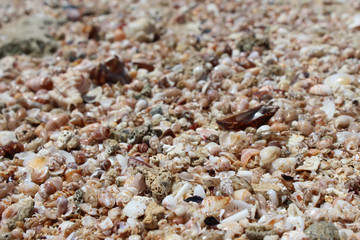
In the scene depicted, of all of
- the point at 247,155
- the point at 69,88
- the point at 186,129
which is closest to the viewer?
the point at 247,155

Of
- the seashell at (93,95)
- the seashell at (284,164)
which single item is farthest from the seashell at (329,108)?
the seashell at (93,95)

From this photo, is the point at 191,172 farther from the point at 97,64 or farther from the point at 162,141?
the point at 97,64

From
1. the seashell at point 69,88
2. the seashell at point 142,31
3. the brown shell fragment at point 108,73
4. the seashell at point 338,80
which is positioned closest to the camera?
the seashell at point 338,80

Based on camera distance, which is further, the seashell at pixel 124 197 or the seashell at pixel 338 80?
the seashell at pixel 338 80

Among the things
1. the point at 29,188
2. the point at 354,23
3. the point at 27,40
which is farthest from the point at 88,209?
the point at 354,23

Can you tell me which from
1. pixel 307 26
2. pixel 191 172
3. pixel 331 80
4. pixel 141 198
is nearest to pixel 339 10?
pixel 307 26

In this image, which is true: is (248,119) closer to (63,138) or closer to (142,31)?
(63,138)

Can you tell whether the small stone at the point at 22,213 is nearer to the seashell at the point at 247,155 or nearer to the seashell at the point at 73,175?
the seashell at the point at 73,175
